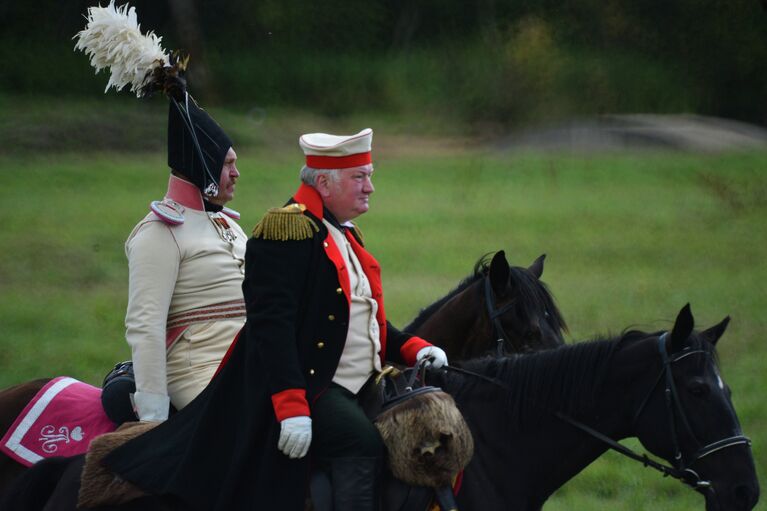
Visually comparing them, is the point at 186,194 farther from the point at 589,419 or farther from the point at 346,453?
the point at 589,419

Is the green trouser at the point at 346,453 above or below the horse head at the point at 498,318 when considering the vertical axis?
below

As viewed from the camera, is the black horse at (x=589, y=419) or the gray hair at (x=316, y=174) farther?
the gray hair at (x=316, y=174)

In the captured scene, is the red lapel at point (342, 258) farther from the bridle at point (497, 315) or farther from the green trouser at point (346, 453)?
the bridle at point (497, 315)

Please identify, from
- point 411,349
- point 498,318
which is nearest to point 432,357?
point 411,349

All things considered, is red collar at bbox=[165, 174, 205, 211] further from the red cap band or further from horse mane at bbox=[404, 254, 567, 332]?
horse mane at bbox=[404, 254, 567, 332]

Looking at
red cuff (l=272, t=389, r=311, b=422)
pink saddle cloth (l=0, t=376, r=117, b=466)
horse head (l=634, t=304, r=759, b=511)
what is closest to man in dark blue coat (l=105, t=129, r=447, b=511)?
red cuff (l=272, t=389, r=311, b=422)

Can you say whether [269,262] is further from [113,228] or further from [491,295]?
[113,228]

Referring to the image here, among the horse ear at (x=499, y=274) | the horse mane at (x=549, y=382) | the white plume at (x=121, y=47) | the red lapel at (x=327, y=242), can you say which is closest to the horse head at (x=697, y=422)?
the horse mane at (x=549, y=382)

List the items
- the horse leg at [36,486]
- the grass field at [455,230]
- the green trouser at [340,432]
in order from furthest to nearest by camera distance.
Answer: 1. the grass field at [455,230]
2. the horse leg at [36,486]
3. the green trouser at [340,432]

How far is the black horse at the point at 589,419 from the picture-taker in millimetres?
3285

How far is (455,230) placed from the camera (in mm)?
13375

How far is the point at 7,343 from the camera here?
975 cm

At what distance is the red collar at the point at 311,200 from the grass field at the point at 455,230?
5.67 metres

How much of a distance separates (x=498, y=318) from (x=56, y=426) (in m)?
1.66
